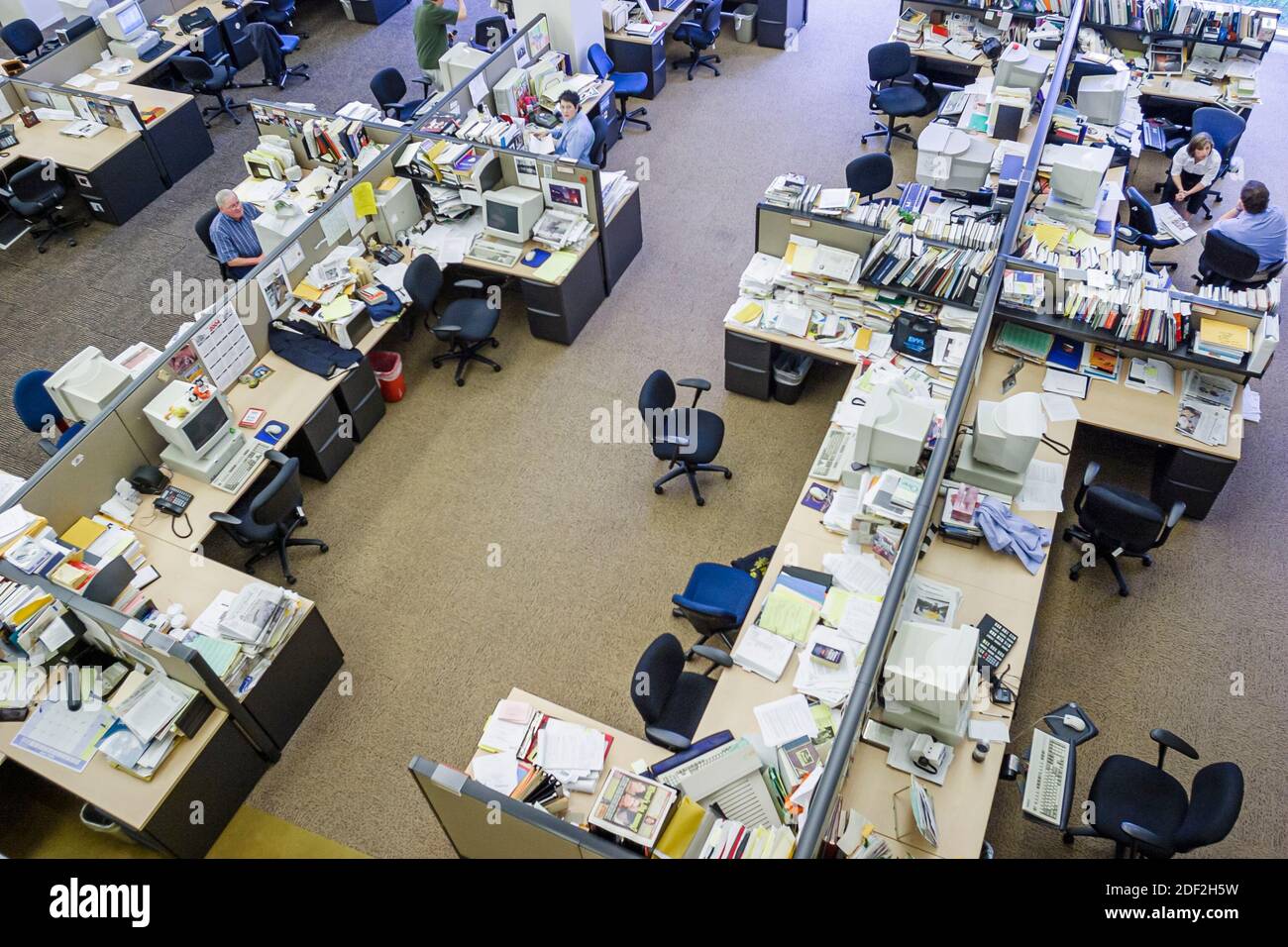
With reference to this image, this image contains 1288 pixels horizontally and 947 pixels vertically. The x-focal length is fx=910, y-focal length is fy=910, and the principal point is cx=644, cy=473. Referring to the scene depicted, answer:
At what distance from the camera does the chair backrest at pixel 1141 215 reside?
6738mm

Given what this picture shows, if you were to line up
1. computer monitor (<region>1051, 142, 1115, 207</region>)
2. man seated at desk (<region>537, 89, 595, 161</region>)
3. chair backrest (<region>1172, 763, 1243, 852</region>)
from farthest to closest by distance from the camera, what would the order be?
1. man seated at desk (<region>537, 89, 595, 161</region>)
2. computer monitor (<region>1051, 142, 1115, 207</region>)
3. chair backrest (<region>1172, 763, 1243, 852</region>)

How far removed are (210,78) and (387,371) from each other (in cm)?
486

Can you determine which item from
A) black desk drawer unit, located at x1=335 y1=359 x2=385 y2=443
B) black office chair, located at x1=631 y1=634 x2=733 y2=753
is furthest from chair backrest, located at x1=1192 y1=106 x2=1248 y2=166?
black desk drawer unit, located at x1=335 y1=359 x2=385 y2=443

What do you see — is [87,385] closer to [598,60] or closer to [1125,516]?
[598,60]

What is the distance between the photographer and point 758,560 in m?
5.05

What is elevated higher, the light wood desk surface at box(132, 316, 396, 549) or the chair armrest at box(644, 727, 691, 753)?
the light wood desk surface at box(132, 316, 396, 549)

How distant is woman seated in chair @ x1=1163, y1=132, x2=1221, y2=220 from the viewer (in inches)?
280

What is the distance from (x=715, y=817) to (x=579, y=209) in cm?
471

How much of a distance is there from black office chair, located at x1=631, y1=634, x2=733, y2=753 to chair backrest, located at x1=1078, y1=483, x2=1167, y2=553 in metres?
2.35

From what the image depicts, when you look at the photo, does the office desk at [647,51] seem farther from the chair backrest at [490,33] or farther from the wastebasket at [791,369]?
the wastebasket at [791,369]

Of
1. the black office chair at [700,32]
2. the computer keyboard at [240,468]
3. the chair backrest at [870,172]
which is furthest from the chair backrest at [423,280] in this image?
the black office chair at [700,32]

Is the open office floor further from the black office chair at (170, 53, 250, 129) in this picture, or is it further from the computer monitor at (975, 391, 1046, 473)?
the black office chair at (170, 53, 250, 129)

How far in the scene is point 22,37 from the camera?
9609mm

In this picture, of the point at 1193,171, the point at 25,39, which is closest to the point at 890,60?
the point at 1193,171
